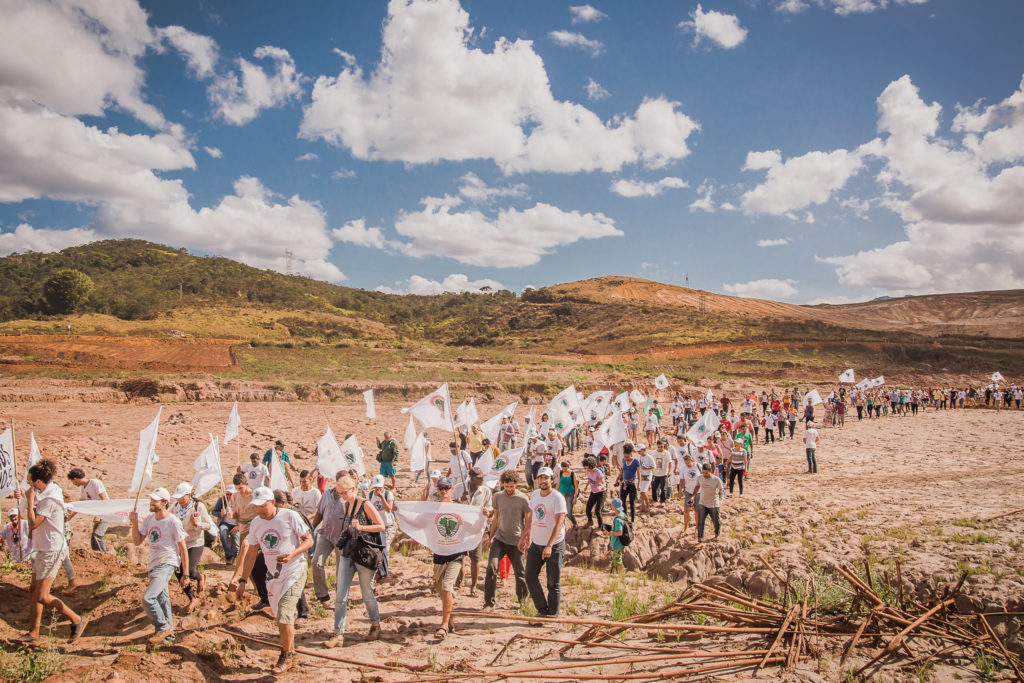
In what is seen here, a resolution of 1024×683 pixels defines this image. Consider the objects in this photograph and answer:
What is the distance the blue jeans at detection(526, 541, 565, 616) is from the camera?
249 inches

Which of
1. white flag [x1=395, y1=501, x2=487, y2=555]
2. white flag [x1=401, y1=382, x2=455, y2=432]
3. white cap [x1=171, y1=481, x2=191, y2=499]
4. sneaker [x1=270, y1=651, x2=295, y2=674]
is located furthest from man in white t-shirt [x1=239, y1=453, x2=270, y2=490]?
sneaker [x1=270, y1=651, x2=295, y2=674]

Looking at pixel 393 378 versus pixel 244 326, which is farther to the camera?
pixel 244 326

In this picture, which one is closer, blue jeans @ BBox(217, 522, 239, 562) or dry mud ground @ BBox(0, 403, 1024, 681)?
dry mud ground @ BBox(0, 403, 1024, 681)

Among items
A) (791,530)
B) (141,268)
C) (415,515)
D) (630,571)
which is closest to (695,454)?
(791,530)

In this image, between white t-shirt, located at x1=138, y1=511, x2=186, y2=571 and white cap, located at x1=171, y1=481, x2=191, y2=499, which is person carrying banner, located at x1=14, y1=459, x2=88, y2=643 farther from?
white cap, located at x1=171, y1=481, x2=191, y2=499

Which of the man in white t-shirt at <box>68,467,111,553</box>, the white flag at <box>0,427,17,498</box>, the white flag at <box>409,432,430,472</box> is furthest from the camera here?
the white flag at <box>409,432,430,472</box>

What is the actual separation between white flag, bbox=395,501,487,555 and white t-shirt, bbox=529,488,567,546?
0.60 metres

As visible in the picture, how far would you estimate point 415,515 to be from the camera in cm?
632

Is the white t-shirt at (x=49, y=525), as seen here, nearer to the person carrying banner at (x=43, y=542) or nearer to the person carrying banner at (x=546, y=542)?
the person carrying banner at (x=43, y=542)

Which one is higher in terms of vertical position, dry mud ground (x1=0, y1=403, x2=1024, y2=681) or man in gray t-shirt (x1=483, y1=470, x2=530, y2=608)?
man in gray t-shirt (x1=483, y1=470, x2=530, y2=608)

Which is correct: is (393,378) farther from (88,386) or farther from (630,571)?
(630,571)

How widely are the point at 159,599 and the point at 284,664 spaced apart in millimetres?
1785

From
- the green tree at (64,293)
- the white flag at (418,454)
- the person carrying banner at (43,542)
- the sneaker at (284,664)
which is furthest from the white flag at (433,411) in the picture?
the green tree at (64,293)

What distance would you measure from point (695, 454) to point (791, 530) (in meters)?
3.33
